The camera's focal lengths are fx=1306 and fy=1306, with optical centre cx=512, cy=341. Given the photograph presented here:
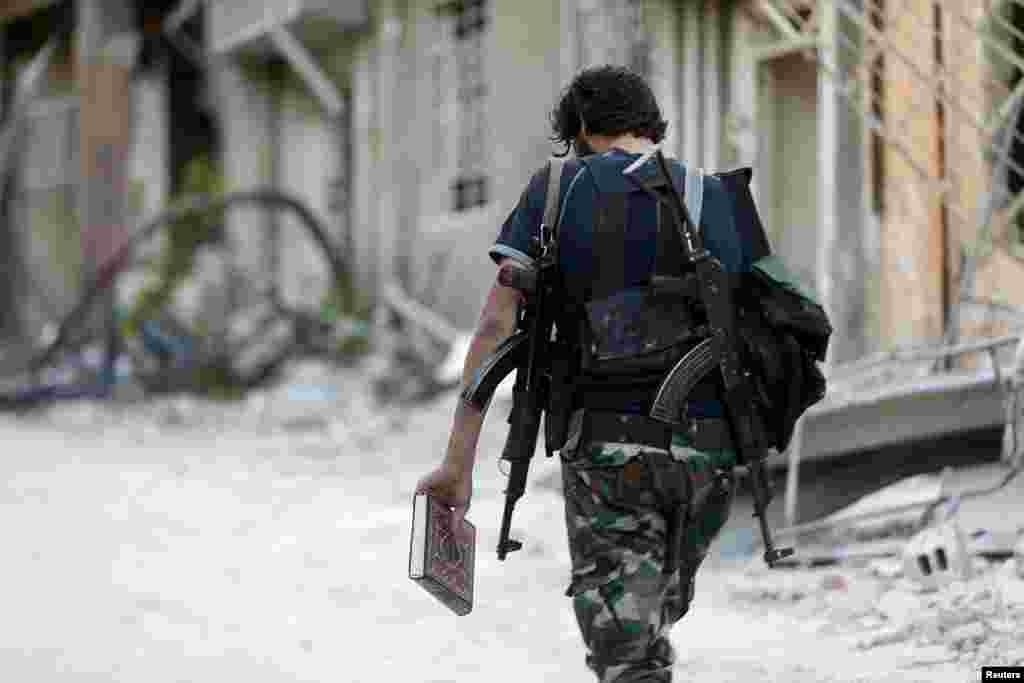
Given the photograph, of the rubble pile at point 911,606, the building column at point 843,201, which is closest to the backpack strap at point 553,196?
the rubble pile at point 911,606

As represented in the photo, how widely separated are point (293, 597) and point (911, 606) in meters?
2.28

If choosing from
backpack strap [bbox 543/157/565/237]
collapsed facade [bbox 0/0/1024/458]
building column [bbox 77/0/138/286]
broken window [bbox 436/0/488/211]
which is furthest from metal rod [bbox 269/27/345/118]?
backpack strap [bbox 543/157/565/237]

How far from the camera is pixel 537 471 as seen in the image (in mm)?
6836

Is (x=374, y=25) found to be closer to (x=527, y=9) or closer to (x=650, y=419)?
(x=527, y=9)

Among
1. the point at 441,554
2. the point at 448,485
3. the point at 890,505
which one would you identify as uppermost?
the point at 448,485

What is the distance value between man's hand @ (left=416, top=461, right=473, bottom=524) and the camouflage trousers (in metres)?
0.22

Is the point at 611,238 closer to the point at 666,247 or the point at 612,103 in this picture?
the point at 666,247

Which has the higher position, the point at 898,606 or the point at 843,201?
the point at 843,201

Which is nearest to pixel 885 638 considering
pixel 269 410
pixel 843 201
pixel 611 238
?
pixel 611 238

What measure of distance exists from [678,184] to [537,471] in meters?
4.30

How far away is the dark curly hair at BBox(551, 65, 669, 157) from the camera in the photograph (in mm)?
2740

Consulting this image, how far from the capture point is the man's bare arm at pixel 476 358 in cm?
271

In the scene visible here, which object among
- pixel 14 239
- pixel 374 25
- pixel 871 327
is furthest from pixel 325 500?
pixel 14 239

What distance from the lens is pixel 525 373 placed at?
278cm
